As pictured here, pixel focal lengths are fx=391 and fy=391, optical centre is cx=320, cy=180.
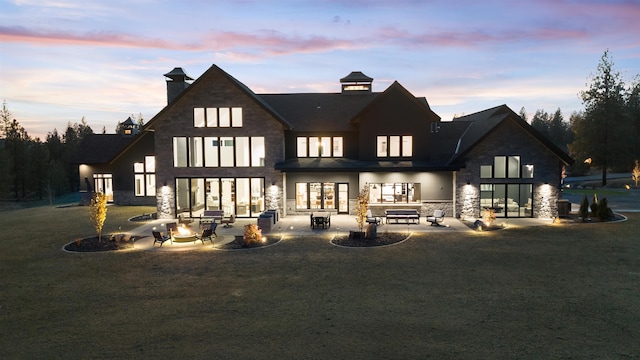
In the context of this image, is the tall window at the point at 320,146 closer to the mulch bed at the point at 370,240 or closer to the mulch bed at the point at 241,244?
the mulch bed at the point at 370,240

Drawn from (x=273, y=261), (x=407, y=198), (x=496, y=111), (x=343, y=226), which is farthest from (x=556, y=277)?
(x=496, y=111)

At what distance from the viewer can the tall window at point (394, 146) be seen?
1176 inches

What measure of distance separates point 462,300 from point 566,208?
63.2 feet

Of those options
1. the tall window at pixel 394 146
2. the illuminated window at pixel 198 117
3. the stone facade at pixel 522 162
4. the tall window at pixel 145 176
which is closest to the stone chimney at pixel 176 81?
the tall window at pixel 145 176

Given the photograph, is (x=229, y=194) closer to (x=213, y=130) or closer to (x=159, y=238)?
(x=213, y=130)

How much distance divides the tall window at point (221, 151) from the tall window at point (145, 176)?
428 inches

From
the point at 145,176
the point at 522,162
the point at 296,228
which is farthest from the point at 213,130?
the point at 522,162

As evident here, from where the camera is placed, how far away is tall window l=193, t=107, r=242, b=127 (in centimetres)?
2784

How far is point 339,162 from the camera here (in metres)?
29.8

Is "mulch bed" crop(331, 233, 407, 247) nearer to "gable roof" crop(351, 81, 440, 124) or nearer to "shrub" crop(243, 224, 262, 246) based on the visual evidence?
"shrub" crop(243, 224, 262, 246)

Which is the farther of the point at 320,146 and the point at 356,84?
the point at 356,84

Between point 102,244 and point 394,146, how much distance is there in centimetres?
2044

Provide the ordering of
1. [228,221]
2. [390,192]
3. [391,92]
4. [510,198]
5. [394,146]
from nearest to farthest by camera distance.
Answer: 1. [228,221]
2. [510,198]
3. [390,192]
4. [391,92]
5. [394,146]

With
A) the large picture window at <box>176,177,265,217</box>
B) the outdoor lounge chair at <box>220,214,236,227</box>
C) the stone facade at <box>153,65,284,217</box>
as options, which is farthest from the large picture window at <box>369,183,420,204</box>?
the outdoor lounge chair at <box>220,214,236,227</box>
